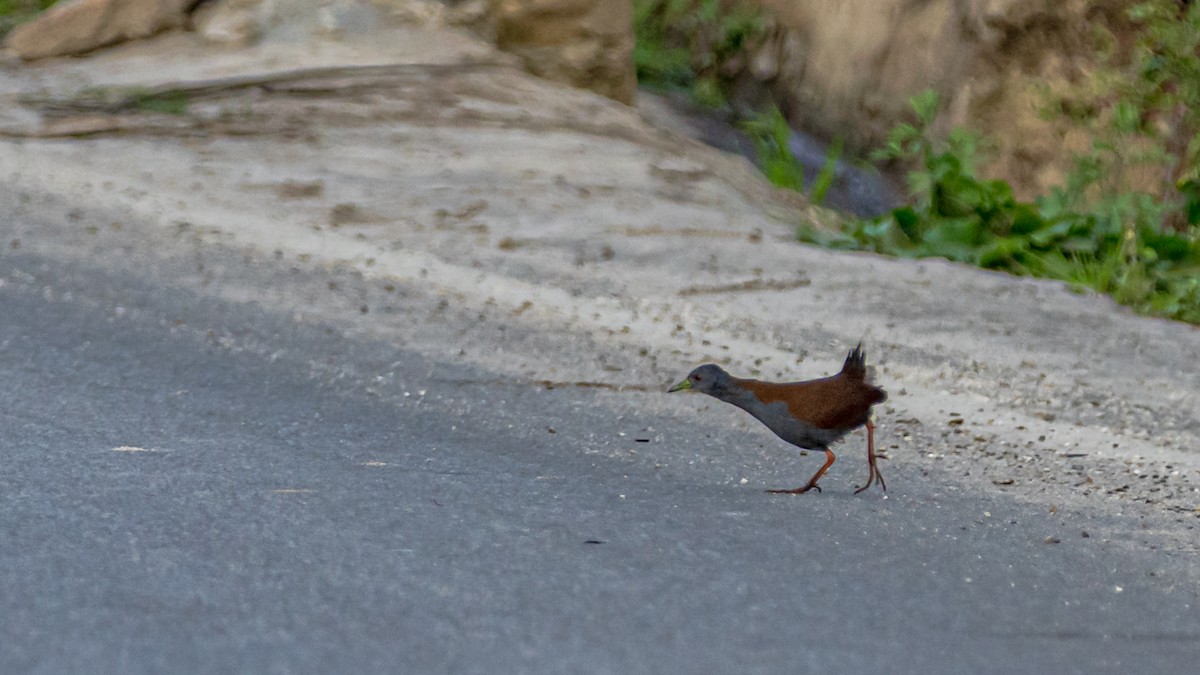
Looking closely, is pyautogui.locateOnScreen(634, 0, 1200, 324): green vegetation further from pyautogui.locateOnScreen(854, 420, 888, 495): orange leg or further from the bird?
the bird

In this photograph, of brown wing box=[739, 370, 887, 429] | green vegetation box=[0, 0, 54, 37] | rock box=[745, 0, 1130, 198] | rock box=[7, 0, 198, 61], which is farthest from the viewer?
green vegetation box=[0, 0, 54, 37]

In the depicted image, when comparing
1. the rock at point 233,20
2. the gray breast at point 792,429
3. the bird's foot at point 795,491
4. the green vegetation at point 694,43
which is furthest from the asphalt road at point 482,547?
the green vegetation at point 694,43

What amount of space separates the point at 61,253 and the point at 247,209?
1419 millimetres

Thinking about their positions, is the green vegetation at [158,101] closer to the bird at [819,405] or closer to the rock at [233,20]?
the rock at [233,20]

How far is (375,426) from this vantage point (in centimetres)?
488

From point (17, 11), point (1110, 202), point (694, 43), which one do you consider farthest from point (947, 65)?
point (17, 11)

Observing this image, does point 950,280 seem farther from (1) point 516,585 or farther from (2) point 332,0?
(2) point 332,0

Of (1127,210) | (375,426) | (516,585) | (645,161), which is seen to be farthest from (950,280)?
(516,585)

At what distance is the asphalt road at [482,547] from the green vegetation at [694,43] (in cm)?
1000

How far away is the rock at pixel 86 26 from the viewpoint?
36.4 feet

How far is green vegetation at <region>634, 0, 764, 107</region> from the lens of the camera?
14891 millimetres

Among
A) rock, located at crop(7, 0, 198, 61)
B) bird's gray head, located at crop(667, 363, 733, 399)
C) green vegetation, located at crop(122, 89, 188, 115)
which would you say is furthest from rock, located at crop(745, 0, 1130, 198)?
bird's gray head, located at crop(667, 363, 733, 399)

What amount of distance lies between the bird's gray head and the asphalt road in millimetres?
298

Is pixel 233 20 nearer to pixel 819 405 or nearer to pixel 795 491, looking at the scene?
pixel 795 491
